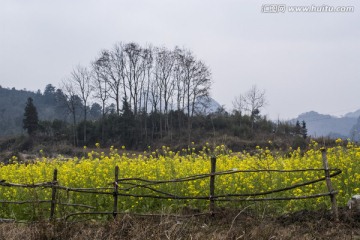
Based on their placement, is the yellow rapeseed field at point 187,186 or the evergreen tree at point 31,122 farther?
the evergreen tree at point 31,122

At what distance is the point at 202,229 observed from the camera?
4.89m

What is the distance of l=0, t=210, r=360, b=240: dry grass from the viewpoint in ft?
14.0

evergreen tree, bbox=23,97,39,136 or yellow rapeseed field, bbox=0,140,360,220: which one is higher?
evergreen tree, bbox=23,97,39,136

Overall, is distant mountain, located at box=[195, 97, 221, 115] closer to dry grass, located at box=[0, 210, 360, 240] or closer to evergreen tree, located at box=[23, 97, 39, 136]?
evergreen tree, located at box=[23, 97, 39, 136]

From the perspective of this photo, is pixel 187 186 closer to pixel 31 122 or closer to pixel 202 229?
pixel 202 229

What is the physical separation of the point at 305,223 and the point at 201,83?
143 feet

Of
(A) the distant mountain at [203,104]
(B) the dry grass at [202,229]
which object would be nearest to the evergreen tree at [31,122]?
(A) the distant mountain at [203,104]

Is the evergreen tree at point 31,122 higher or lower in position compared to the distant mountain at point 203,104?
lower

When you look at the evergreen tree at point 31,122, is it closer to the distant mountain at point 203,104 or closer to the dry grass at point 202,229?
the distant mountain at point 203,104

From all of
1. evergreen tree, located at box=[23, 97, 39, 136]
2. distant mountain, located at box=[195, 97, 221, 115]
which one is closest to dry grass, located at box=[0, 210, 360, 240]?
distant mountain, located at box=[195, 97, 221, 115]

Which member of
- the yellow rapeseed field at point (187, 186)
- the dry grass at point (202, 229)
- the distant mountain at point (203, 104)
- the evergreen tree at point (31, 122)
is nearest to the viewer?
the dry grass at point (202, 229)

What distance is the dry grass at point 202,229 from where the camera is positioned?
4254mm

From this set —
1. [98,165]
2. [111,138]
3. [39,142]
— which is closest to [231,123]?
[111,138]

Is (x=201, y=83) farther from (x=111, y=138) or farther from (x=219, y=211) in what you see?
(x=219, y=211)
